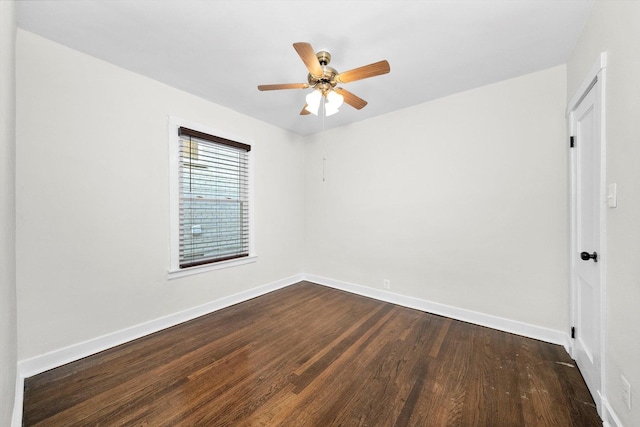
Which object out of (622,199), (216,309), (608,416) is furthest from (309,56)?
(216,309)

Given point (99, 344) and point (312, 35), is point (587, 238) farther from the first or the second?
point (99, 344)

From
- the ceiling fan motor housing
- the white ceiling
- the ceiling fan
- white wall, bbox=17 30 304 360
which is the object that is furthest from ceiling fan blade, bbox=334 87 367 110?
white wall, bbox=17 30 304 360

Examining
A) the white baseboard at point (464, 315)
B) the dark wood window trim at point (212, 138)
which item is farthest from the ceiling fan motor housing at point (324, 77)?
the white baseboard at point (464, 315)

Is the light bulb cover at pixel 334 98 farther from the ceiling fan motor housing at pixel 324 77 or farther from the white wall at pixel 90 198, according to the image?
the white wall at pixel 90 198

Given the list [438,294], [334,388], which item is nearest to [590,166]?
[438,294]

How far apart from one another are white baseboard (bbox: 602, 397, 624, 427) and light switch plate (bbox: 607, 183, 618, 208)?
1.18 meters

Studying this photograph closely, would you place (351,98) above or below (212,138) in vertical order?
above

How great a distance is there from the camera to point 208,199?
10.3 feet

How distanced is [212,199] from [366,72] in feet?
7.86

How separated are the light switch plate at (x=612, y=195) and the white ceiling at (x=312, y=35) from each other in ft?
4.29

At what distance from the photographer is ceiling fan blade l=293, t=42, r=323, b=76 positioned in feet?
5.20

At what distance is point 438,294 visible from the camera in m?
3.07

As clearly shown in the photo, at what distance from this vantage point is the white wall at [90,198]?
1.93 metres

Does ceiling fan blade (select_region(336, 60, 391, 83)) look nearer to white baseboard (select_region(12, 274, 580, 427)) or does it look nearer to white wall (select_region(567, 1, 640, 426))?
white wall (select_region(567, 1, 640, 426))
